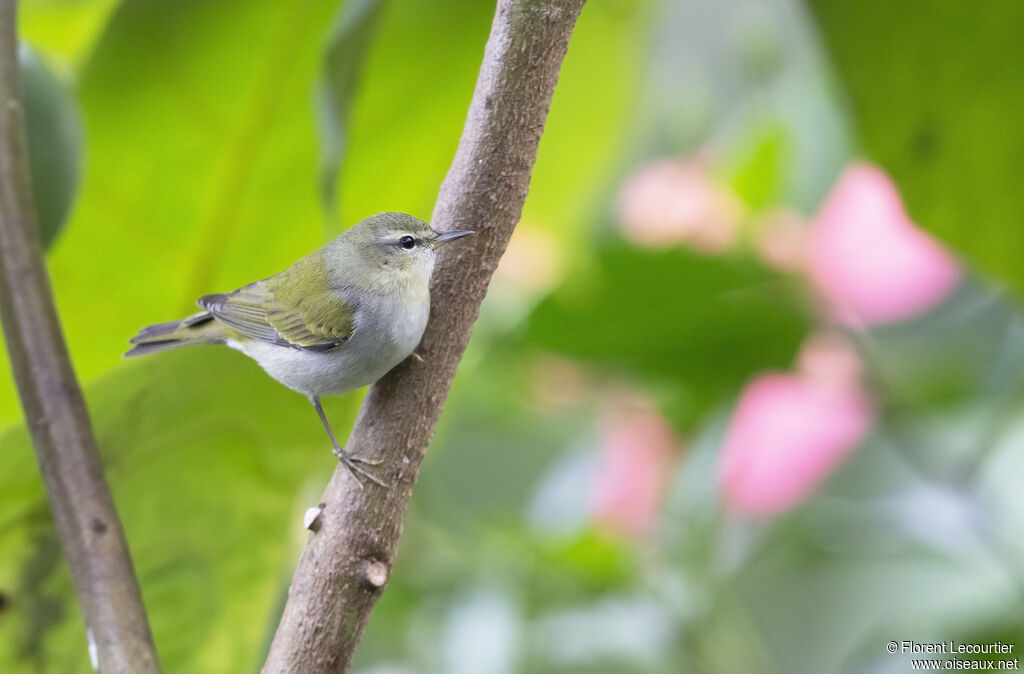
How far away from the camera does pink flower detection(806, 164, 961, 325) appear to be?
862mm

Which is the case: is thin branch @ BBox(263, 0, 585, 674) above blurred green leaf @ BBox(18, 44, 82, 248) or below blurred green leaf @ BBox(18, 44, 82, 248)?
below

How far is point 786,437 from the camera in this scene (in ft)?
2.90

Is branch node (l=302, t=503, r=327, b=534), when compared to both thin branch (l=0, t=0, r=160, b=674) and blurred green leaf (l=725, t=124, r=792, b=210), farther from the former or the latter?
blurred green leaf (l=725, t=124, r=792, b=210)

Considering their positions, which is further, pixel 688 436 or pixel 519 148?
pixel 688 436

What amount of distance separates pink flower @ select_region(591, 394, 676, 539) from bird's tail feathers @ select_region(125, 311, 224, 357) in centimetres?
43

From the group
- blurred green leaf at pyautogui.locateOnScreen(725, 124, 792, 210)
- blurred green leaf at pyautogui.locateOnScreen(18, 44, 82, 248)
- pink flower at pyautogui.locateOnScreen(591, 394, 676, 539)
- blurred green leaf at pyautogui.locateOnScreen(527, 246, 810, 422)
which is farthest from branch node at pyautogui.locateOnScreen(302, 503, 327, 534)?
blurred green leaf at pyautogui.locateOnScreen(725, 124, 792, 210)

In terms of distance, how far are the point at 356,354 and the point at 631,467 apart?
443 mm

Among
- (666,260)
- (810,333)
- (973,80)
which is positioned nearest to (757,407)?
(810,333)

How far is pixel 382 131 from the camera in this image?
0.67 meters

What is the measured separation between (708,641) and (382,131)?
1.87 ft

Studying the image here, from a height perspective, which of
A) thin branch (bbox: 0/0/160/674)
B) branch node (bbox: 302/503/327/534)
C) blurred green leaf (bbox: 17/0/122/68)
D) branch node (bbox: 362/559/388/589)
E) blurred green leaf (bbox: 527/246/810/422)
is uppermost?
blurred green leaf (bbox: 17/0/122/68)

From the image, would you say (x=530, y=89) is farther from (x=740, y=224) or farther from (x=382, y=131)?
(x=740, y=224)

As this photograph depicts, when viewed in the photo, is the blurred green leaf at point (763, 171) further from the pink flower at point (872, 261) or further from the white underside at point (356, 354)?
the white underside at point (356, 354)

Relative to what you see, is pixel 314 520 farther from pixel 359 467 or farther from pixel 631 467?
pixel 631 467
